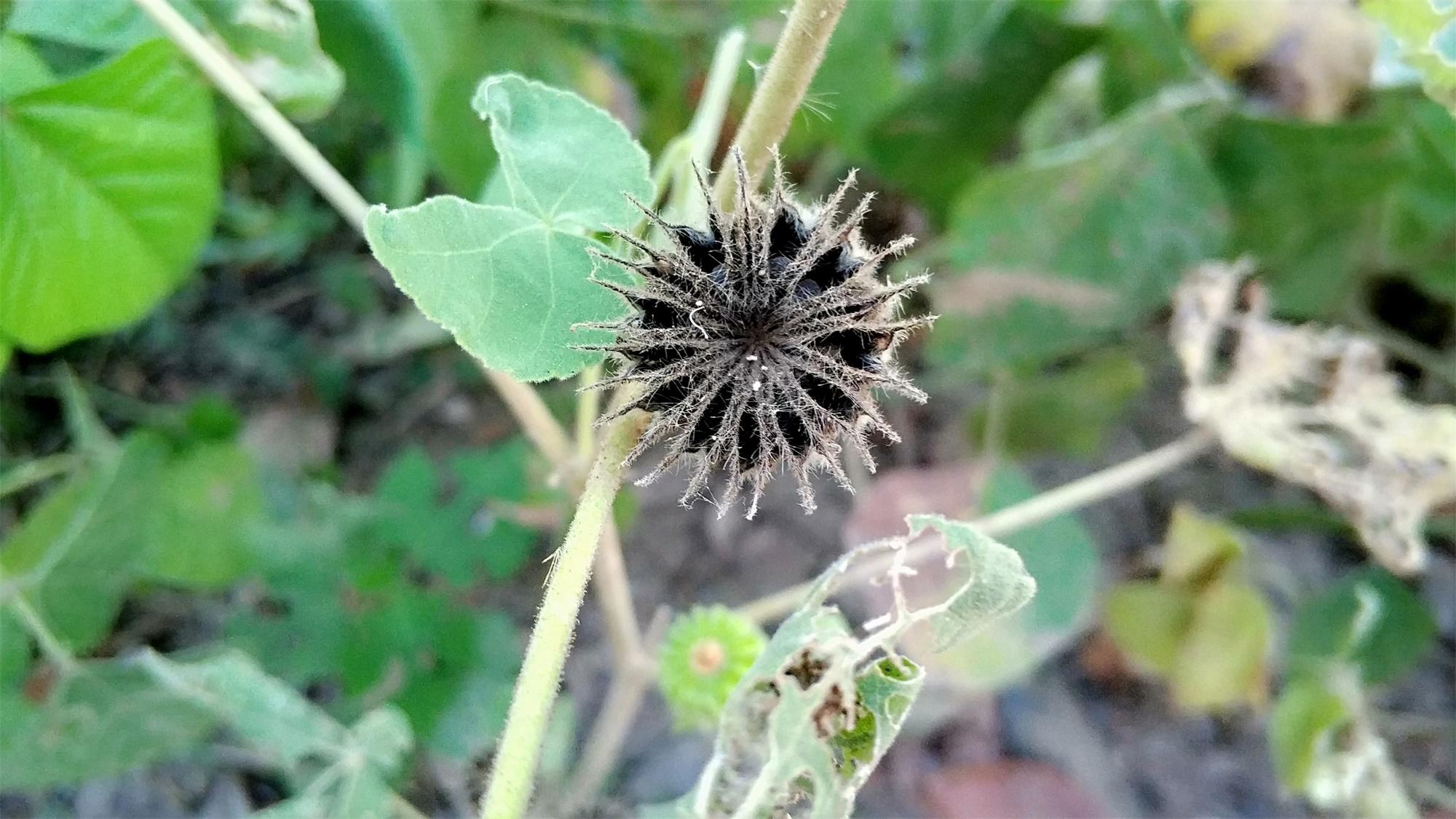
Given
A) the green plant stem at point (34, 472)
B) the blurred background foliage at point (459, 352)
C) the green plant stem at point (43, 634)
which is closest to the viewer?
the blurred background foliage at point (459, 352)

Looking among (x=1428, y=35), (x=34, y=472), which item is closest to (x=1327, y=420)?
(x=1428, y=35)

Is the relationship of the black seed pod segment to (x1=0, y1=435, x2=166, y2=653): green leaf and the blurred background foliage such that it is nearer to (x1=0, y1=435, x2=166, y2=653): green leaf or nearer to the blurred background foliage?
the blurred background foliage

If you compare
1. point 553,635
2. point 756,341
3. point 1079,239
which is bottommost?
point 1079,239

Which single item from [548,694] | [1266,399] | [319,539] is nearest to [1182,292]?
[1266,399]

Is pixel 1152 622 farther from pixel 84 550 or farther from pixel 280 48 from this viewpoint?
pixel 84 550

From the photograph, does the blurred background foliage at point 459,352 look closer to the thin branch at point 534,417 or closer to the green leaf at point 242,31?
the green leaf at point 242,31

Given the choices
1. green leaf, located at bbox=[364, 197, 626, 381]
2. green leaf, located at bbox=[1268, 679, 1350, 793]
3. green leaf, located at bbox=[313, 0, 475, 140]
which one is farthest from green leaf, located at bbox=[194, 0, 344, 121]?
green leaf, located at bbox=[1268, 679, 1350, 793]

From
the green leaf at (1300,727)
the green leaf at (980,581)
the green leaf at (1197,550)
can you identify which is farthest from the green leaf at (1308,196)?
the green leaf at (980,581)
